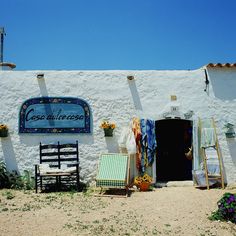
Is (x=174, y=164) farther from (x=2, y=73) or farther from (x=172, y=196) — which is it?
(x=2, y=73)

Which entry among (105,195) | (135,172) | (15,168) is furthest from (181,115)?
(15,168)

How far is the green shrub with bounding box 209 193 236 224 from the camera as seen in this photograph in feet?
19.9

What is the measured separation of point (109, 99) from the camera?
382 inches

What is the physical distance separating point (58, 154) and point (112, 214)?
3296 millimetres


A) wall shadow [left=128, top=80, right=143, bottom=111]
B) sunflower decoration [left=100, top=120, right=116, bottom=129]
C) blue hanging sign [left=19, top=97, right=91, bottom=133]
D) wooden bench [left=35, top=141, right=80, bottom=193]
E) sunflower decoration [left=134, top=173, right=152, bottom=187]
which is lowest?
sunflower decoration [left=134, top=173, right=152, bottom=187]

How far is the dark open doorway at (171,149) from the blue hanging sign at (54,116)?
9.15 feet

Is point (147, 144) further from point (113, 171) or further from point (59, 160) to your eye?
point (59, 160)

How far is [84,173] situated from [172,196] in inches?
106

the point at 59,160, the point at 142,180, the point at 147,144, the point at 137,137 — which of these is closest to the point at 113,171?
the point at 142,180

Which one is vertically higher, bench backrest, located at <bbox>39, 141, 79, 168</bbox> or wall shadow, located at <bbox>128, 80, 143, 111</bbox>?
wall shadow, located at <bbox>128, 80, 143, 111</bbox>

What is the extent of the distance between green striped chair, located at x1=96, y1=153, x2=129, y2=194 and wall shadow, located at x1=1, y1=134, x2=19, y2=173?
2546mm

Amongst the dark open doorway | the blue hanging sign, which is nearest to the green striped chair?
the blue hanging sign

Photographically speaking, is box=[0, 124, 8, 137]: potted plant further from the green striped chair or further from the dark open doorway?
the dark open doorway

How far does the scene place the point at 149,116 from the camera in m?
9.67
